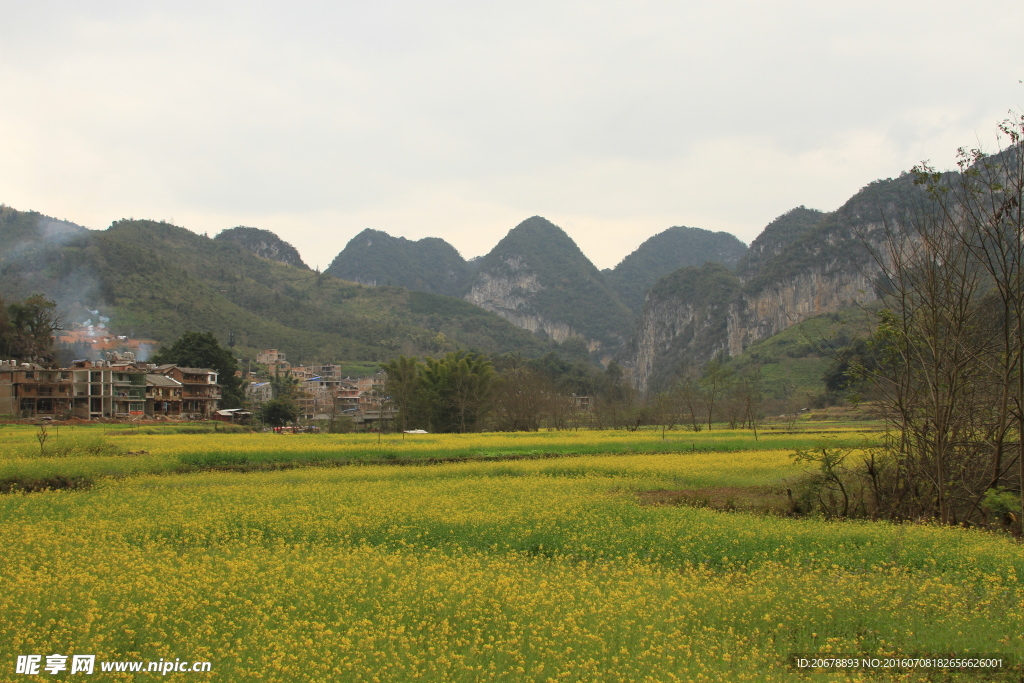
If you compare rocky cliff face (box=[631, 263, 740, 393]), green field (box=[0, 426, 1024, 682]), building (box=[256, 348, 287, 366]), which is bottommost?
green field (box=[0, 426, 1024, 682])

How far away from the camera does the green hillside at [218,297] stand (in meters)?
86.5

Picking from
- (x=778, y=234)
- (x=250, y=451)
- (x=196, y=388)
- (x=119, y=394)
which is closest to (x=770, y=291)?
(x=778, y=234)

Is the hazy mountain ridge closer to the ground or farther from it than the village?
farther from it

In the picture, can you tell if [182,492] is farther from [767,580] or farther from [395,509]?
[767,580]

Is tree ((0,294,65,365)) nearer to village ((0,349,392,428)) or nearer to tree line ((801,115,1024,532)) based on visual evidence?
village ((0,349,392,428))

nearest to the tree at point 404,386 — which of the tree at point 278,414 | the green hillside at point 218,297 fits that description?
the tree at point 278,414

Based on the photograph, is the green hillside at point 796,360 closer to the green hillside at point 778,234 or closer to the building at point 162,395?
the building at point 162,395

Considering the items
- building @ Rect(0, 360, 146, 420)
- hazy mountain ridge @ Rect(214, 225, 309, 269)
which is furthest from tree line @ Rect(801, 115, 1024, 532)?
hazy mountain ridge @ Rect(214, 225, 309, 269)

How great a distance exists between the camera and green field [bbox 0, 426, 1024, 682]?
20.4 ft

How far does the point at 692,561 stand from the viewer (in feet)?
32.7

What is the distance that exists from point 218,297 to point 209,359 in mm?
50859

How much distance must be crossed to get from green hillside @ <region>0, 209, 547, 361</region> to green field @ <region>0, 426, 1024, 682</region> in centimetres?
7905

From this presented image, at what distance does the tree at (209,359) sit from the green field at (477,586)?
1829 inches

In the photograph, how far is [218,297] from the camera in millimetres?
105312
